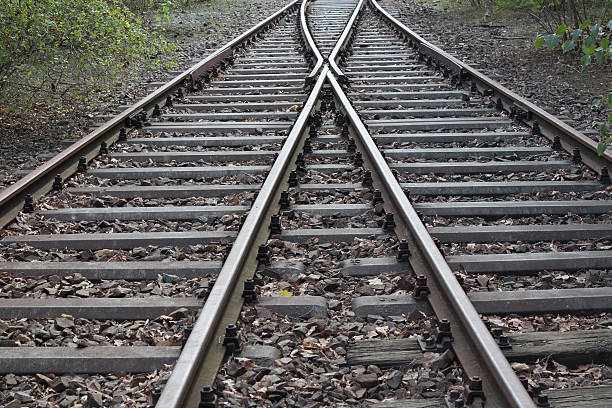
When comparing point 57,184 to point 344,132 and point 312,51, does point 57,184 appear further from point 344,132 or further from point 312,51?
point 312,51

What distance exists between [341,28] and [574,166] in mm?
9006

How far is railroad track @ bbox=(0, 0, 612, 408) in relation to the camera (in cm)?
291

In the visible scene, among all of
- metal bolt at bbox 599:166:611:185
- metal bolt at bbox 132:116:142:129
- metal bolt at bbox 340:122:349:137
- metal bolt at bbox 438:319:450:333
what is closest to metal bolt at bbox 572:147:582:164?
metal bolt at bbox 599:166:611:185

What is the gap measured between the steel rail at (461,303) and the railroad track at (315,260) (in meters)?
0.01

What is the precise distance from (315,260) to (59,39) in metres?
4.89

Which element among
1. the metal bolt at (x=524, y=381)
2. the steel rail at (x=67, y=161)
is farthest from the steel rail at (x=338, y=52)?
the metal bolt at (x=524, y=381)

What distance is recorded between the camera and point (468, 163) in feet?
18.6

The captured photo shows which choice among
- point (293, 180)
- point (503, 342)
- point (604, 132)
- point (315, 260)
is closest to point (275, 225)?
point (315, 260)

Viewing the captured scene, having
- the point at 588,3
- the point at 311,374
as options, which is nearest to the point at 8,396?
the point at 311,374

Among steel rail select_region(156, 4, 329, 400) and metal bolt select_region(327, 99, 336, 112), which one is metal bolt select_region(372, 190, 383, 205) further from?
metal bolt select_region(327, 99, 336, 112)

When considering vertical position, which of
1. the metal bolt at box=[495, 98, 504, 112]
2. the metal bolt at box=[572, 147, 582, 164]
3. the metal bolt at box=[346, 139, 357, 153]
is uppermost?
the metal bolt at box=[495, 98, 504, 112]

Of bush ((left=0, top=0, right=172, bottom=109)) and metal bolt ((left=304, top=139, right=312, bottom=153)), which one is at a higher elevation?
bush ((left=0, top=0, right=172, bottom=109))

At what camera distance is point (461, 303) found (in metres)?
3.16

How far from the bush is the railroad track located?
113 cm
